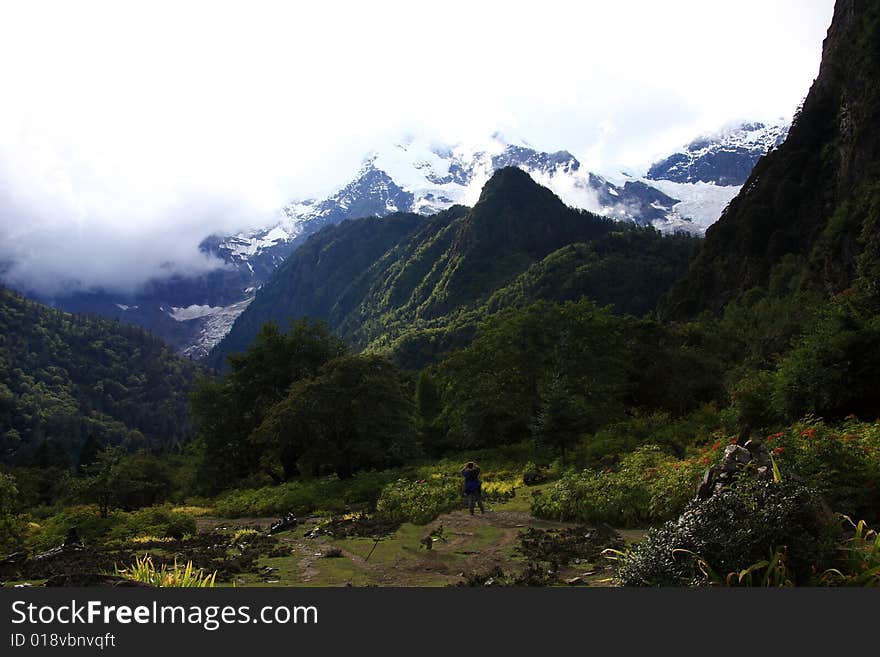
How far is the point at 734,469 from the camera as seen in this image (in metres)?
9.64

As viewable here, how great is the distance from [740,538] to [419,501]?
14458 mm

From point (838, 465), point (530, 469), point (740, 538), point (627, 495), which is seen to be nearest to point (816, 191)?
point (530, 469)

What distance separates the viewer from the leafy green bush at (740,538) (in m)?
6.93

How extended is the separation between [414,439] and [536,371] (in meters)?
8.42

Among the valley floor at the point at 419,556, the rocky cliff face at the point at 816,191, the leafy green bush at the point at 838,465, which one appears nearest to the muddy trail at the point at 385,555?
the valley floor at the point at 419,556

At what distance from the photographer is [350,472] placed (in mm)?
32469

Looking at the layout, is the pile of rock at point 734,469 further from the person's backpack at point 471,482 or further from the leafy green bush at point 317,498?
the leafy green bush at point 317,498

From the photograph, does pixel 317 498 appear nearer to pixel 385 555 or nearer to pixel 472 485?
pixel 472 485

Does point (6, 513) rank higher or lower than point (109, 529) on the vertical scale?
higher

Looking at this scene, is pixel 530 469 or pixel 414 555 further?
pixel 530 469

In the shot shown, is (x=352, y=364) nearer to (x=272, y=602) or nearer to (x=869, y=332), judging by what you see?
(x=869, y=332)

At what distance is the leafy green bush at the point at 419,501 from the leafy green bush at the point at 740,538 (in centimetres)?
1113

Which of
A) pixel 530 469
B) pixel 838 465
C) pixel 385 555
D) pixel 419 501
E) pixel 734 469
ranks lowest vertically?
pixel 385 555

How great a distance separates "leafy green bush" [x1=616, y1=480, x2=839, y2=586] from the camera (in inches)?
273
